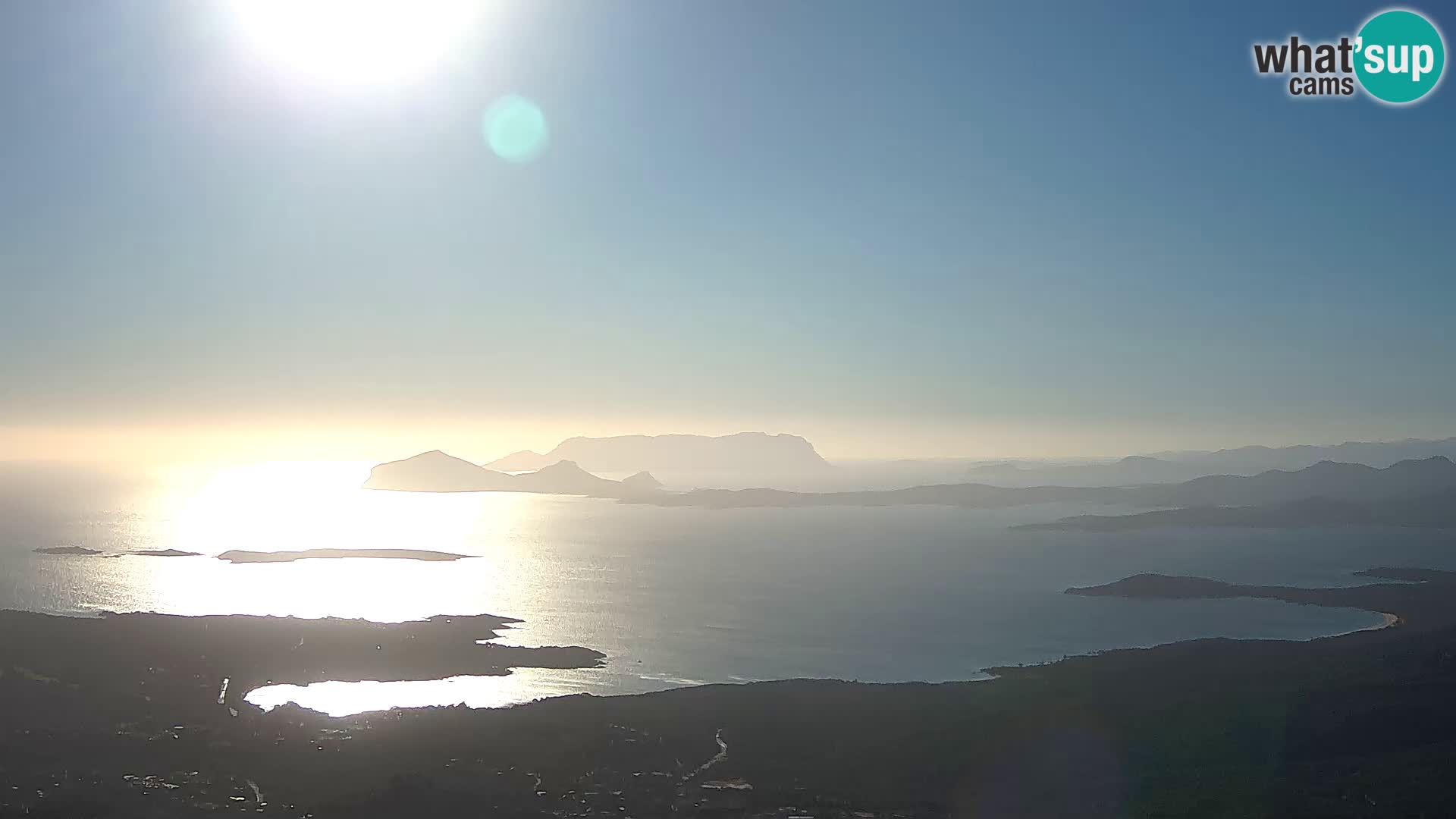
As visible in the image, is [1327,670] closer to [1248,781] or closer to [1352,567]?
[1248,781]

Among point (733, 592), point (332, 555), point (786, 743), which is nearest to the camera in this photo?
point (786, 743)

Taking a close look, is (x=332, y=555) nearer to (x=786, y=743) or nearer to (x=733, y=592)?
(x=733, y=592)

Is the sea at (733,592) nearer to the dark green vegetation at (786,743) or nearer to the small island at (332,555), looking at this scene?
the small island at (332,555)

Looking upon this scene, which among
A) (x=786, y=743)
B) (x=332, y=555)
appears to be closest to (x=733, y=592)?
(x=786, y=743)

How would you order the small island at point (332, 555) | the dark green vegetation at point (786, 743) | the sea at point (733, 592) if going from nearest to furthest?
the dark green vegetation at point (786, 743), the sea at point (733, 592), the small island at point (332, 555)

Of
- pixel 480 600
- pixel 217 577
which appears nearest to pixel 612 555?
pixel 480 600

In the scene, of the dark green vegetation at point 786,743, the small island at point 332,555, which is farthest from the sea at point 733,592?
the dark green vegetation at point 786,743

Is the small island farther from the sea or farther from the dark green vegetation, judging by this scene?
the dark green vegetation

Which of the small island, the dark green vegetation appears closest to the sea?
the small island
